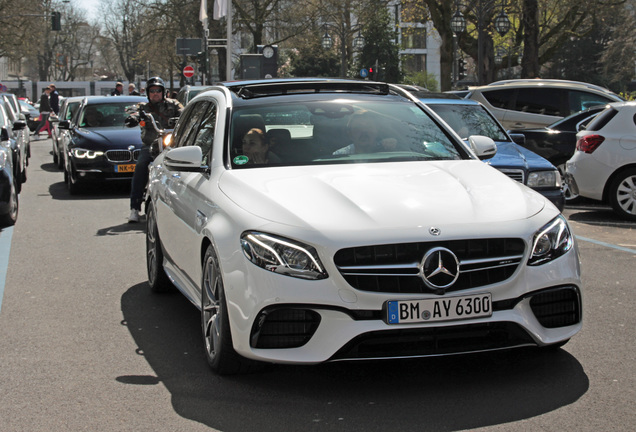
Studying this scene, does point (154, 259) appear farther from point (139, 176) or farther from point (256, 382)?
point (139, 176)

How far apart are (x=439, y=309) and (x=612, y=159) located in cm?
873

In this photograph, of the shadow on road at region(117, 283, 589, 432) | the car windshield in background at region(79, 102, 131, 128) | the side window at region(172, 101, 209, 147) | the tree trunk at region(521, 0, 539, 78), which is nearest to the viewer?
the shadow on road at region(117, 283, 589, 432)

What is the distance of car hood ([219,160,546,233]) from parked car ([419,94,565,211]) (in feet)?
17.1

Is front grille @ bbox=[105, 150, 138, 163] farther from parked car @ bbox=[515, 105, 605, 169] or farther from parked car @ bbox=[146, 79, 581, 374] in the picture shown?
parked car @ bbox=[146, 79, 581, 374]

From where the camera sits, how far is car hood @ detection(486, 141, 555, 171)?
10.9 m

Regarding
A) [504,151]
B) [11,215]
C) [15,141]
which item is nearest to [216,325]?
[504,151]

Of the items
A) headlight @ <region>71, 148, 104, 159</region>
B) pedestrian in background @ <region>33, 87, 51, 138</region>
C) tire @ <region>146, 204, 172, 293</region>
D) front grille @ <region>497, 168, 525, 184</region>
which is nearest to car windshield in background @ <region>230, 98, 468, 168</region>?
tire @ <region>146, 204, 172, 293</region>

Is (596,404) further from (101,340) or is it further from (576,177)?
(576,177)

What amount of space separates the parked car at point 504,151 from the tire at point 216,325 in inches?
241

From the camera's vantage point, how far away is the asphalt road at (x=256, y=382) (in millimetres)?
4445

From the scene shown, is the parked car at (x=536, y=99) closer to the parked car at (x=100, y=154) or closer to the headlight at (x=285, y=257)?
the parked car at (x=100, y=154)

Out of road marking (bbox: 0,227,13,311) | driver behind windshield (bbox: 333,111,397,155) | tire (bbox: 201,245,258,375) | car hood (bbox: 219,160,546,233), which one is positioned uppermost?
driver behind windshield (bbox: 333,111,397,155)

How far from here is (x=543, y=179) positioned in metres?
10.9

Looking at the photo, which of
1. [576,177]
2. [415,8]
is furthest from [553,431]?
[415,8]
